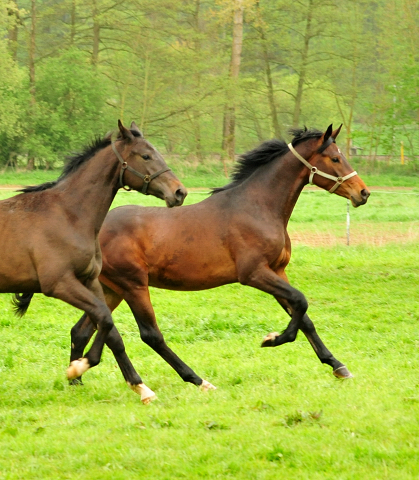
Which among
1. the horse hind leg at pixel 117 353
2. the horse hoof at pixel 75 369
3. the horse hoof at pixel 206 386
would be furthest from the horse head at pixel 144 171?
the horse hoof at pixel 206 386

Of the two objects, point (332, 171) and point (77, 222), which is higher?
point (332, 171)

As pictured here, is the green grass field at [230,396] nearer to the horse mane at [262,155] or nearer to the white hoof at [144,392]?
the white hoof at [144,392]

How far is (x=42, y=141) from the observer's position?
33.2m

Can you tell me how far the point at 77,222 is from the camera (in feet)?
19.9

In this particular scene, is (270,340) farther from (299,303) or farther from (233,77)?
(233,77)

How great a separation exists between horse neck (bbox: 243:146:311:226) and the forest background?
24.7 metres

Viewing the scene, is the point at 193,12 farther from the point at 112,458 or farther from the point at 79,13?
the point at 112,458

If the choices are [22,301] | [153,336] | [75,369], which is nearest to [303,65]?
[22,301]

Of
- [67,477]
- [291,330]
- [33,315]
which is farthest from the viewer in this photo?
[33,315]

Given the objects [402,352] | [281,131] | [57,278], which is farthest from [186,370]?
[281,131]

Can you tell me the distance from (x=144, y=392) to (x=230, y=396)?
28.6 inches

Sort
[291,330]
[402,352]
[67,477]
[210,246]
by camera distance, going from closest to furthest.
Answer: [67,477]
[291,330]
[210,246]
[402,352]

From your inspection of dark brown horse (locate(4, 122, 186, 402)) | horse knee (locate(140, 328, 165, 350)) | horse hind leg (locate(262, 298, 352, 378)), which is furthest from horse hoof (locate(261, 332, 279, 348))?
dark brown horse (locate(4, 122, 186, 402))

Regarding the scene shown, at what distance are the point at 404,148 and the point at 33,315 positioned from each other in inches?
1071
